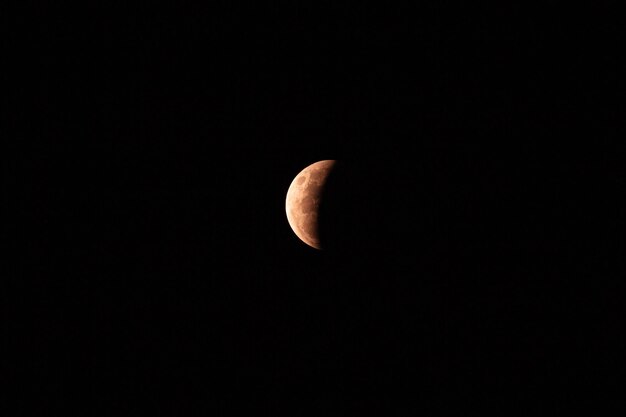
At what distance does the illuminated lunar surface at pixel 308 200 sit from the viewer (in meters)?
3.31

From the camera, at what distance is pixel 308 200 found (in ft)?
10.9

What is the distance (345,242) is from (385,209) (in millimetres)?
491

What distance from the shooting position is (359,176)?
3377 millimetres

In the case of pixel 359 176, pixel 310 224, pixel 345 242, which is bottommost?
pixel 345 242

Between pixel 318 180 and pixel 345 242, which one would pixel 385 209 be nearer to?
pixel 345 242

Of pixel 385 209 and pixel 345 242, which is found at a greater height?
pixel 385 209

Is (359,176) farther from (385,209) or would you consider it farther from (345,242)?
(345,242)

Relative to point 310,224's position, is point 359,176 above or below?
above

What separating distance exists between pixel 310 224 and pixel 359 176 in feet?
2.23

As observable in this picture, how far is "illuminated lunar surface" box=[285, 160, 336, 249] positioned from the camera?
331 cm

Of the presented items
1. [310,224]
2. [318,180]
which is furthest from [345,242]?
[318,180]

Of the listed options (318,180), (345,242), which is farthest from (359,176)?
(345,242)

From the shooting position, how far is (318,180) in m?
3.36

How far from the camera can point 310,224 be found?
3.37m
